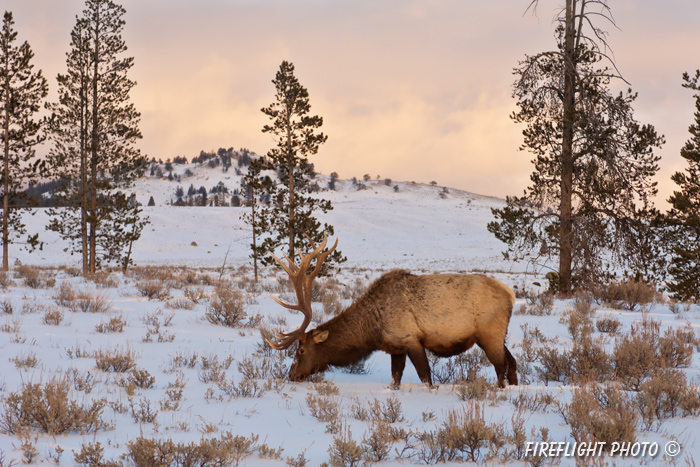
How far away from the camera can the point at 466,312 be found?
602 cm

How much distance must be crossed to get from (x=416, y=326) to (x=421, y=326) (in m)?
0.06

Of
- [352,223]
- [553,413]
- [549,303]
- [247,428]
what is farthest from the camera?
[352,223]

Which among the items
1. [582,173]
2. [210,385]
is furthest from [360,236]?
[210,385]

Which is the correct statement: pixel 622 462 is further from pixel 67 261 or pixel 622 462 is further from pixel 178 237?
pixel 178 237

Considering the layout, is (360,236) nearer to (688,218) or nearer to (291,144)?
(291,144)

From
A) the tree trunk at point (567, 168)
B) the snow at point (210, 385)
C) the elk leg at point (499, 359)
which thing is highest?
the tree trunk at point (567, 168)

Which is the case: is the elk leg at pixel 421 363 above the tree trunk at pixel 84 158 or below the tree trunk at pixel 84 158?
below

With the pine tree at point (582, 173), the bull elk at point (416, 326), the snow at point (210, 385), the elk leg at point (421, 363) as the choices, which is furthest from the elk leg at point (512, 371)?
the pine tree at point (582, 173)

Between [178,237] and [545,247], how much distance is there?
48.5 metres

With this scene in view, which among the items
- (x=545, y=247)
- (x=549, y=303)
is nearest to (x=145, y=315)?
(x=549, y=303)

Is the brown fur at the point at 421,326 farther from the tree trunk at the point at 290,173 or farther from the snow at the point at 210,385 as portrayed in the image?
the tree trunk at the point at 290,173

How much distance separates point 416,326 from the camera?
238 inches

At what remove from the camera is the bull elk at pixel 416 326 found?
19.7 feet

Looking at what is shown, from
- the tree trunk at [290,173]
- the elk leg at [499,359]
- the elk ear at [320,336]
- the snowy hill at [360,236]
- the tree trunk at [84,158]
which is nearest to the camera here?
the elk leg at [499,359]
